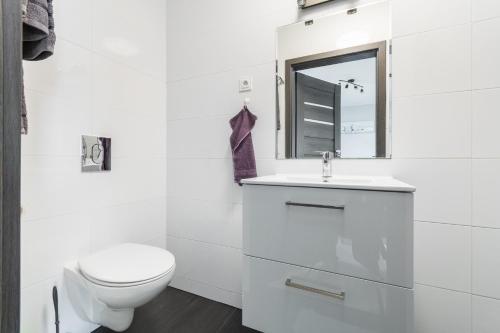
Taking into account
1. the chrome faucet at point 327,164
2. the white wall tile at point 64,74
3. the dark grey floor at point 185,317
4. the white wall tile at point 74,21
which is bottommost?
the dark grey floor at point 185,317

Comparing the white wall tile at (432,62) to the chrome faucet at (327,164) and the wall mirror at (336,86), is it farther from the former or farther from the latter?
the chrome faucet at (327,164)

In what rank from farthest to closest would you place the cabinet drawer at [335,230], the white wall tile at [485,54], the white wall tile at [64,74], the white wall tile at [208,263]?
the white wall tile at [208,263] → the white wall tile at [64,74] → the white wall tile at [485,54] → the cabinet drawer at [335,230]

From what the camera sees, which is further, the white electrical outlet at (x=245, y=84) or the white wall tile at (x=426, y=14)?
the white electrical outlet at (x=245, y=84)

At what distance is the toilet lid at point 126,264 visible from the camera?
3.33 ft

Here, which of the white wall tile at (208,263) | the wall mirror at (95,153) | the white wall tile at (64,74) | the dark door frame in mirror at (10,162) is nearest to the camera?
the dark door frame in mirror at (10,162)

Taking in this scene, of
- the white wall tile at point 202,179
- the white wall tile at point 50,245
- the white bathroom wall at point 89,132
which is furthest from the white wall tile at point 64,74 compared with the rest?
the white wall tile at point 202,179

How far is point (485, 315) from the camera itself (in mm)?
1017

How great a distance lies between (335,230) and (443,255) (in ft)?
1.99

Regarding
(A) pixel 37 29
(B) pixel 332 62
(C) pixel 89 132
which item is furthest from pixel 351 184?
(C) pixel 89 132

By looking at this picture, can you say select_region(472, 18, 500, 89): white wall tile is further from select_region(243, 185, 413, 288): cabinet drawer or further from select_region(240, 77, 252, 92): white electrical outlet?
select_region(240, 77, 252, 92): white electrical outlet

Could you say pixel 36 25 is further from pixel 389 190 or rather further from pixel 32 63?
pixel 389 190

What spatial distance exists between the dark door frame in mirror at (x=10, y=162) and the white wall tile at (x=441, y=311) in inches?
55.4

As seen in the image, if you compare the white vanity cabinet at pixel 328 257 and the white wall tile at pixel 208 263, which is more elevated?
the white vanity cabinet at pixel 328 257

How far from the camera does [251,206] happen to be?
40.9 inches
